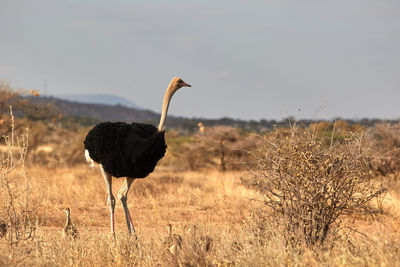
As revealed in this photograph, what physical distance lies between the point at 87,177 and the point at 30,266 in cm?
1072

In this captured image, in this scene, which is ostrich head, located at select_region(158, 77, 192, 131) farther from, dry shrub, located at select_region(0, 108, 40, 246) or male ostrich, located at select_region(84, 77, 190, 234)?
dry shrub, located at select_region(0, 108, 40, 246)

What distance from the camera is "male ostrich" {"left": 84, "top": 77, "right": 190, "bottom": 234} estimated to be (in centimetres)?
816

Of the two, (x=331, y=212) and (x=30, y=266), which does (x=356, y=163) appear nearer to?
(x=331, y=212)

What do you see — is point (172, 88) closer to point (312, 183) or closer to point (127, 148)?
point (127, 148)

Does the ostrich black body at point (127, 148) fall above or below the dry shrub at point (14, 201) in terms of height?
above

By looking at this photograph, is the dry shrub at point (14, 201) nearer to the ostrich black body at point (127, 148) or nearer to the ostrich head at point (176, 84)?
the ostrich black body at point (127, 148)

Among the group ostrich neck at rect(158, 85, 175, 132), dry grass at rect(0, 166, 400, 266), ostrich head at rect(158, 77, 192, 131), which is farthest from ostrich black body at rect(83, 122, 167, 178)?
dry grass at rect(0, 166, 400, 266)

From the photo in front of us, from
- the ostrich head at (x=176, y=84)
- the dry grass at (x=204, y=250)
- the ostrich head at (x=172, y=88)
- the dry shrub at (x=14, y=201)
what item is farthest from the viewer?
the ostrich head at (x=176, y=84)

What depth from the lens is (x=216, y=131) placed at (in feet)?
78.6

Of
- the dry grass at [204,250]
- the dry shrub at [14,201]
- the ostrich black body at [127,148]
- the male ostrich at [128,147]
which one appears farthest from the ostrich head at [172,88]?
the dry shrub at [14,201]

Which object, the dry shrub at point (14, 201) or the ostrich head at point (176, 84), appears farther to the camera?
the ostrich head at point (176, 84)

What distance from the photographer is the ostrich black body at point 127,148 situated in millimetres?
8148

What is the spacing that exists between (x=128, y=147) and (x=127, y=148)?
20mm

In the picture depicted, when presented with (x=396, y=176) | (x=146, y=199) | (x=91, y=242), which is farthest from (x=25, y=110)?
(x=91, y=242)
